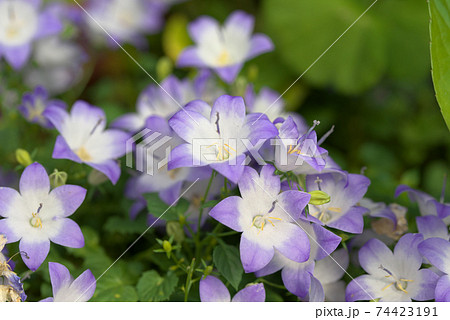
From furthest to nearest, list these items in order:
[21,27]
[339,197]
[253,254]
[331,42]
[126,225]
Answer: [331,42]
[21,27]
[126,225]
[339,197]
[253,254]

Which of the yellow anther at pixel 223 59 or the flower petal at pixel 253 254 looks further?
the yellow anther at pixel 223 59

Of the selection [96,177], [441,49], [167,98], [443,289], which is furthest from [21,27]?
[443,289]

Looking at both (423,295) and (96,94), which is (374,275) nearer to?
(423,295)

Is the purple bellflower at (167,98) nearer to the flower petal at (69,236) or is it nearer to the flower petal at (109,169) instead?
the flower petal at (109,169)

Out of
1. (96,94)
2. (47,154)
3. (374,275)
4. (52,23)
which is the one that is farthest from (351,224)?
(96,94)

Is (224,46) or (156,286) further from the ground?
(224,46)

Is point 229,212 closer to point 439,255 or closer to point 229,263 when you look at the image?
point 229,263

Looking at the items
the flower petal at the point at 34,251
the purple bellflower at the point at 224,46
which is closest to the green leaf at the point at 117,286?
the flower petal at the point at 34,251
